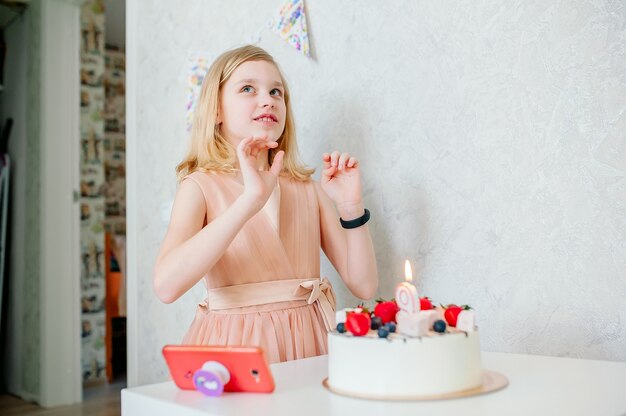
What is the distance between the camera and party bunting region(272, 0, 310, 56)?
60.4 inches

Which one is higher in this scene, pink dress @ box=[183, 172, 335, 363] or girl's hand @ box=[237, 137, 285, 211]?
girl's hand @ box=[237, 137, 285, 211]

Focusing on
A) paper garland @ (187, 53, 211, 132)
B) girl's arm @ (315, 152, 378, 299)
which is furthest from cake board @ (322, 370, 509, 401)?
paper garland @ (187, 53, 211, 132)

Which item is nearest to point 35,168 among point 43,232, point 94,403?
point 43,232

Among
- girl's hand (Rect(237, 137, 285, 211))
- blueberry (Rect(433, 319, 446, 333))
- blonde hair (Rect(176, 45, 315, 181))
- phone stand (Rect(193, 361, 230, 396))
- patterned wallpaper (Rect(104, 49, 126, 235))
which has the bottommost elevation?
phone stand (Rect(193, 361, 230, 396))

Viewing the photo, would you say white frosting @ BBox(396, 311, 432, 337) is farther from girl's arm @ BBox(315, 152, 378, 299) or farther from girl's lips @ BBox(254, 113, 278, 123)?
girl's lips @ BBox(254, 113, 278, 123)

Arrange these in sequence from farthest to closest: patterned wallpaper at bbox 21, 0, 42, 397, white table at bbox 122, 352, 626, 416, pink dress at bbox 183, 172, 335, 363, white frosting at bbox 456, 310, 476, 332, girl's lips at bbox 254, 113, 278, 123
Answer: patterned wallpaper at bbox 21, 0, 42, 397 < girl's lips at bbox 254, 113, 278, 123 < pink dress at bbox 183, 172, 335, 363 < white frosting at bbox 456, 310, 476, 332 < white table at bbox 122, 352, 626, 416

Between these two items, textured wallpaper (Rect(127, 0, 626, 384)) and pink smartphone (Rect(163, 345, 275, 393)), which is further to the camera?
textured wallpaper (Rect(127, 0, 626, 384))

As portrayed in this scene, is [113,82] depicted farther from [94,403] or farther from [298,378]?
[298,378]

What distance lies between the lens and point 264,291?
117 centimetres

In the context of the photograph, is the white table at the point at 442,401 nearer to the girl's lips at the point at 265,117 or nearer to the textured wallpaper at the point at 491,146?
the textured wallpaper at the point at 491,146

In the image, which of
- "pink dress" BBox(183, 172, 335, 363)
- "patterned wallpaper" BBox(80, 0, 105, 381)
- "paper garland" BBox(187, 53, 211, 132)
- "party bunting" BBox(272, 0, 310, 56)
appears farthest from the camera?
"patterned wallpaper" BBox(80, 0, 105, 381)

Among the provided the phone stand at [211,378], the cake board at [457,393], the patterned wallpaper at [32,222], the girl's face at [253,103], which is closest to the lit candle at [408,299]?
the cake board at [457,393]

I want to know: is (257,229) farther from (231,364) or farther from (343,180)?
(231,364)

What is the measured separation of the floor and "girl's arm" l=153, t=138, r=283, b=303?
213cm
